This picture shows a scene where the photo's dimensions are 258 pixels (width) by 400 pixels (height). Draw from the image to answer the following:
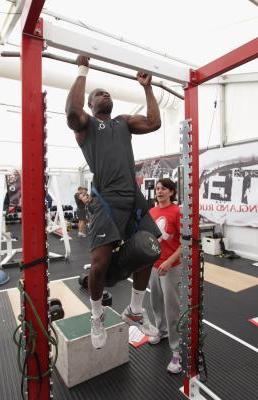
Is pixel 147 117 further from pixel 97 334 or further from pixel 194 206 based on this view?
pixel 97 334

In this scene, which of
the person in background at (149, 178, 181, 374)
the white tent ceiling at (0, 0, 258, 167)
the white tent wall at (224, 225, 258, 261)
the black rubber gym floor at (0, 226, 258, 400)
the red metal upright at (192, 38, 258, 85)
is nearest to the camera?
the red metal upright at (192, 38, 258, 85)

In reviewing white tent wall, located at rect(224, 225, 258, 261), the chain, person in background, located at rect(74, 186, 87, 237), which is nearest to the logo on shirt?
the chain

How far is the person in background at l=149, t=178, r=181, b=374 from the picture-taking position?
241 cm

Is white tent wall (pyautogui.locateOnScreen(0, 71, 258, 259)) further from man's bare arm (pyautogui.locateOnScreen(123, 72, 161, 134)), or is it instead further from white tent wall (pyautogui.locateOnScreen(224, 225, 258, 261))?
man's bare arm (pyautogui.locateOnScreen(123, 72, 161, 134))

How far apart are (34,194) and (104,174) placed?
0.37 meters

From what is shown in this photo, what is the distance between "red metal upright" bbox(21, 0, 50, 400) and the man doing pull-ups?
7.3 inches

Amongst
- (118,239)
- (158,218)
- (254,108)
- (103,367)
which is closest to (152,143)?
(254,108)

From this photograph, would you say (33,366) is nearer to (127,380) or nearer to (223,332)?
(127,380)

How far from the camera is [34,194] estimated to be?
129cm

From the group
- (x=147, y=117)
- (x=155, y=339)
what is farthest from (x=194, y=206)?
(x=155, y=339)

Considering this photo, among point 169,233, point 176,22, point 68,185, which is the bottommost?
point 169,233

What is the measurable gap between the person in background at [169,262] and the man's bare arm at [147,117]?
1.01 metres

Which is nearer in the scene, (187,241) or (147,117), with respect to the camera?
(147,117)

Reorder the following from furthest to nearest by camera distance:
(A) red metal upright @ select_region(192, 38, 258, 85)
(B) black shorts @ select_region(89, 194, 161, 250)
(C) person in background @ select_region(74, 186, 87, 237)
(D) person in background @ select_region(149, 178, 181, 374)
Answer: (C) person in background @ select_region(74, 186, 87, 237)
(D) person in background @ select_region(149, 178, 181, 374)
(A) red metal upright @ select_region(192, 38, 258, 85)
(B) black shorts @ select_region(89, 194, 161, 250)
